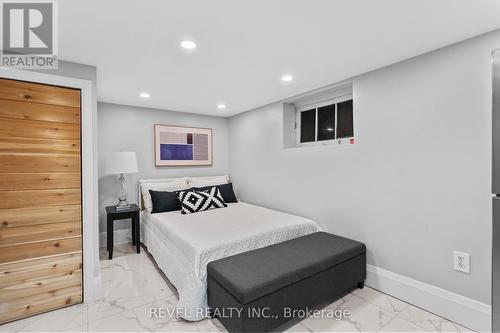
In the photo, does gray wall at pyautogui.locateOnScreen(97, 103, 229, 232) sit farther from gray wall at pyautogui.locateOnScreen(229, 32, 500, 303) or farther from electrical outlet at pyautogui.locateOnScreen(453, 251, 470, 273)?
electrical outlet at pyautogui.locateOnScreen(453, 251, 470, 273)

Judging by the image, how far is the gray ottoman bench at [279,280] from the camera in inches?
67.2

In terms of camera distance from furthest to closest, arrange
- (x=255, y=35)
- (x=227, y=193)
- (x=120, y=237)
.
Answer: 1. (x=227, y=193)
2. (x=120, y=237)
3. (x=255, y=35)

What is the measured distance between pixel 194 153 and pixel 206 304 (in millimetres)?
2771

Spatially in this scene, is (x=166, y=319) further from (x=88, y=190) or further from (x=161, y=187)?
(x=161, y=187)

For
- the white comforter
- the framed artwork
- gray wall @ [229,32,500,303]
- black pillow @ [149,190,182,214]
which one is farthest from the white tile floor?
the framed artwork

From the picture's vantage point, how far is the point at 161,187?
378 cm

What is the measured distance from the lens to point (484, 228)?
1.80m

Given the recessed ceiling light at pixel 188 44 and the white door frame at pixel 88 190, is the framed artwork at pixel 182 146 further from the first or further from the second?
Result: the recessed ceiling light at pixel 188 44

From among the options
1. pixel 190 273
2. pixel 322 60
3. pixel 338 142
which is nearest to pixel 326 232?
pixel 338 142

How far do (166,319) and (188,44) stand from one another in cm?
220

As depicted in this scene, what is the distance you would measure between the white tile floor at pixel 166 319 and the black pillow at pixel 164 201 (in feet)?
3.67

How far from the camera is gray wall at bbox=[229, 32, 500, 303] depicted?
1822 millimetres

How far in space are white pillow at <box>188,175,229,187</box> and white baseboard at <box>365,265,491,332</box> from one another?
8.59 feet

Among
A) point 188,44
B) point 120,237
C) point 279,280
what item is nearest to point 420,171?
point 279,280
